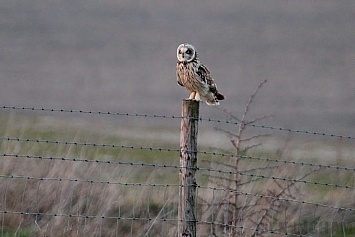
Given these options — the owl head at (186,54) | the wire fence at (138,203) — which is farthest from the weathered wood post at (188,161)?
the owl head at (186,54)

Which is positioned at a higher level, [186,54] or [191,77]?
[186,54]

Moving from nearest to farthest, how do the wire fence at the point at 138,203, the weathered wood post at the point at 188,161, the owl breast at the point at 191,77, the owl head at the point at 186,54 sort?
the weathered wood post at the point at 188,161, the wire fence at the point at 138,203, the owl head at the point at 186,54, the owl breast at the point at 191,77

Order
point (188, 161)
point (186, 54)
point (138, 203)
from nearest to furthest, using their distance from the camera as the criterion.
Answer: point (188, 161) → point (186, 54) → point (138, 203)

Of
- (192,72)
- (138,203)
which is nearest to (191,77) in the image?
(192,72)

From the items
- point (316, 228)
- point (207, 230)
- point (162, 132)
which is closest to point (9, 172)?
point (207, 230)

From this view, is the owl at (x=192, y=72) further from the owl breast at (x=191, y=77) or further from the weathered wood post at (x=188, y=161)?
the weathered wood post at (x=188, y=161)

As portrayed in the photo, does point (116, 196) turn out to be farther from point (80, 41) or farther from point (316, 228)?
point (80, 41)

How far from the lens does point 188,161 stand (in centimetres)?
783

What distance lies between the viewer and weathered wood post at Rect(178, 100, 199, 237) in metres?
7.81

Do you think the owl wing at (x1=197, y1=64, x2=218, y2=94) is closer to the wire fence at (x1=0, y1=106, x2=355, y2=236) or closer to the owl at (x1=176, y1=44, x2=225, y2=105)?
the owl at (x1=176, y1=44, x2=225, y2=105)

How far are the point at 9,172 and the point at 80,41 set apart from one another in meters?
36.6

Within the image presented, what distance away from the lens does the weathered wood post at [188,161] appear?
7.81 meters

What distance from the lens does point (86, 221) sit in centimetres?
989

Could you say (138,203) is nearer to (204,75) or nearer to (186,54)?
(204,75)
